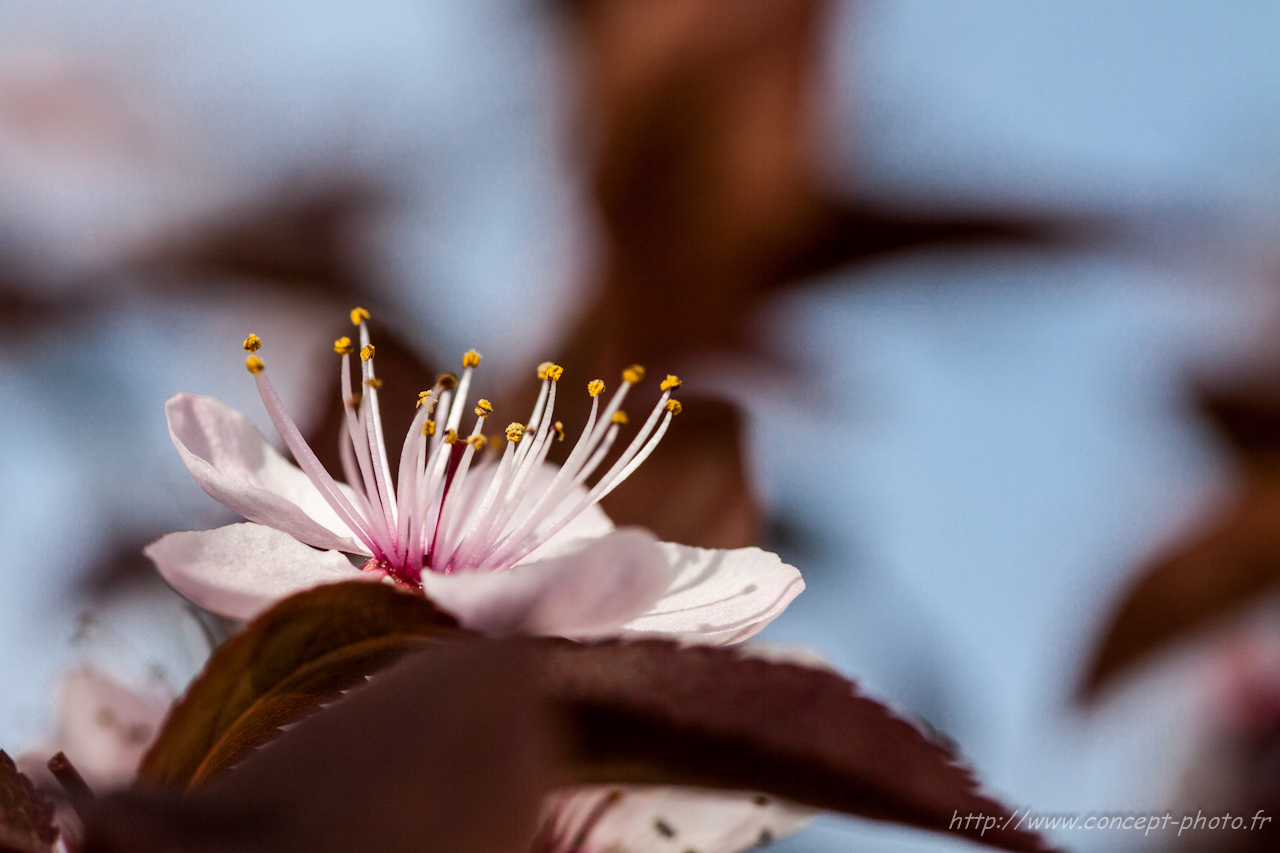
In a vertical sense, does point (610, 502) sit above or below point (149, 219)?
below

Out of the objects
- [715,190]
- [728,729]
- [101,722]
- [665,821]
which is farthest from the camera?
[715,190]

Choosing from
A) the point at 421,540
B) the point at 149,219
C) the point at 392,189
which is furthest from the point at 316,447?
the point at 149,219

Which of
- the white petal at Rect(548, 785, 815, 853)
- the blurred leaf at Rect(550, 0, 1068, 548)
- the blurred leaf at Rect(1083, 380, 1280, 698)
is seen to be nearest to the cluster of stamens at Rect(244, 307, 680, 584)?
the white petal at Rect(548, 785, 815, 853)

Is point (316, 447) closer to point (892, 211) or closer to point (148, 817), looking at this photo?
point (148, 817)

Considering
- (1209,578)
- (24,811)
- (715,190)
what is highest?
(715,190)

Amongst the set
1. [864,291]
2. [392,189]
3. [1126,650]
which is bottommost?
[1126,650]

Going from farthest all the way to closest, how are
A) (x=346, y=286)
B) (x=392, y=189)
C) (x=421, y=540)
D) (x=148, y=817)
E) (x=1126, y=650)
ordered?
(x=392, y=189) → (x=346, y=286) → (x=1126, y=650) → (x=421, y=540) → (x=148, y=817)

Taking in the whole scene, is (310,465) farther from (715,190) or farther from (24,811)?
(715,190)

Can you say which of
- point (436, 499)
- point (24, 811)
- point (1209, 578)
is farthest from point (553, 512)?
point (1209, 578)
